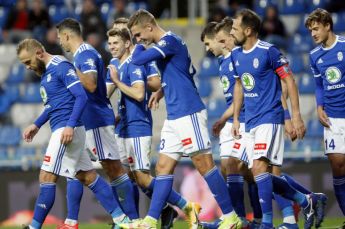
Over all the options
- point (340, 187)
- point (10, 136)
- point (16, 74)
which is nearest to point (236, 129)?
point (340, 187)

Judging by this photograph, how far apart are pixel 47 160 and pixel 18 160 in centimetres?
433

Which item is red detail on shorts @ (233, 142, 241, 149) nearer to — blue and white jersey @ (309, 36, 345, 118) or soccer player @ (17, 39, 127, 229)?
blue and white jersey @ (309, 36, 345, 118)

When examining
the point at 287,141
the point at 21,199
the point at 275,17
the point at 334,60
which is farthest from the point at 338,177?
the point at 275,17

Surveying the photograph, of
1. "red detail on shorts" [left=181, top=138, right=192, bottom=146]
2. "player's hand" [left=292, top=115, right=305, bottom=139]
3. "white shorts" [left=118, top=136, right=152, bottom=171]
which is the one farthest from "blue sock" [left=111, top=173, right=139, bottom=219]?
"player's hand" [left=292, top=115, right=305, bottom=139]

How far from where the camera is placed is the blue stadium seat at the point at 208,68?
665 inches

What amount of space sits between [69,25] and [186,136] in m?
1.72

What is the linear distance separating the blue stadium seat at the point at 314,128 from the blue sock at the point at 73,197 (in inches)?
209

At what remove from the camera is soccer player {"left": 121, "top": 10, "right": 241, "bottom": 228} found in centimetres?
952

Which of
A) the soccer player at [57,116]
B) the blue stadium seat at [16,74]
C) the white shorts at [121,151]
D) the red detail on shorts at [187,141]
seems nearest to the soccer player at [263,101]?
the red detail on shorts at [187,141]

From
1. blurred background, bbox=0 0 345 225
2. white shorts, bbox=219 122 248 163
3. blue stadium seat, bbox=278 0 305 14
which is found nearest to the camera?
white shorts, bbox=219 122 248 163

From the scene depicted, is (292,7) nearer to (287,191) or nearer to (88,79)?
(88,79)

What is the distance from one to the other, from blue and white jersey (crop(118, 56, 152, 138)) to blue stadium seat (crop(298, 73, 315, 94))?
5.71 m

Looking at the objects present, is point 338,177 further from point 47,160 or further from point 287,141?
point 287,141

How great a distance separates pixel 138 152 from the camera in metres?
10.5
